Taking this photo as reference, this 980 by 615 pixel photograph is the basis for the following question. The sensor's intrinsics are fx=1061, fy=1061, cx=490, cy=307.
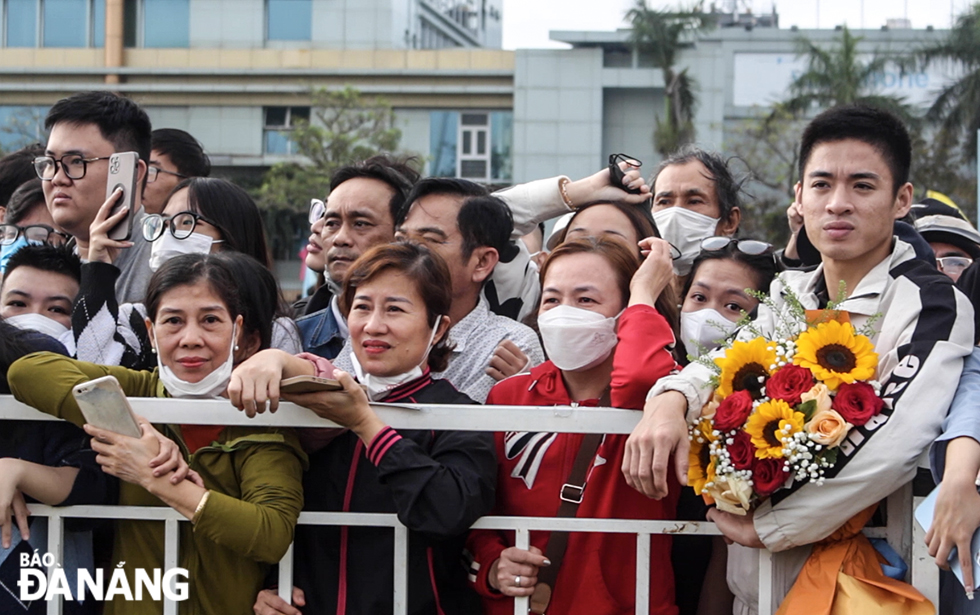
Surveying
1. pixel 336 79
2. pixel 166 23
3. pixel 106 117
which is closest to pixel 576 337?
pixel 106 117

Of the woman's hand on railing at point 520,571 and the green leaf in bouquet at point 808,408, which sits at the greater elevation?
the green leaf in bouquet at point 808,408

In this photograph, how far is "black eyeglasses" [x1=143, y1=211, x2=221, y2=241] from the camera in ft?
13.1

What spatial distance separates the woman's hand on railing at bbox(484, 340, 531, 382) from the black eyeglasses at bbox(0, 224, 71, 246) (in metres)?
2.00

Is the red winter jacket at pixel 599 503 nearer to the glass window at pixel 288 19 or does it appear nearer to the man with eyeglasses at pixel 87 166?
the man with eyeglasses at pixel 87 166

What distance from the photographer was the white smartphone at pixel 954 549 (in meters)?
2.46

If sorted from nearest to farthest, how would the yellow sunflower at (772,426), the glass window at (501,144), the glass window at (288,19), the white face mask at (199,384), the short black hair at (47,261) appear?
1. the yellow sunflower at (772,426)
2. the white face mask at (199,384)
3. the short black hair at (47,261)
4. the glass window at (501,144)
5. the glass window at (288,19)

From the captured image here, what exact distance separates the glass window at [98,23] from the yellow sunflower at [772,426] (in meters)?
42.4

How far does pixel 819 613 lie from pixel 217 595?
1.60m

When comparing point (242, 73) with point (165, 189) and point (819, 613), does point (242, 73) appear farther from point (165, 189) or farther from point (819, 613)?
point (819, 613)

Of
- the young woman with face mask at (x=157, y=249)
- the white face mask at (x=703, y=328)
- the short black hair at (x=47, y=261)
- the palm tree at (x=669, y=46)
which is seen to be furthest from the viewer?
the palm tree at (x=669, y=46)

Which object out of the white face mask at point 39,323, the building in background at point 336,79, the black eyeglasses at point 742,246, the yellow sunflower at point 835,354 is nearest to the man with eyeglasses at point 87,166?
the white face mask at point 39,323

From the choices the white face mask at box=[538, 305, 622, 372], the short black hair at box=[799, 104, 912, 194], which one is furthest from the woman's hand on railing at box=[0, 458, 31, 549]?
the short black hair at box=[799, 104, 912, 194]

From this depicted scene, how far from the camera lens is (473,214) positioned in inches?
159

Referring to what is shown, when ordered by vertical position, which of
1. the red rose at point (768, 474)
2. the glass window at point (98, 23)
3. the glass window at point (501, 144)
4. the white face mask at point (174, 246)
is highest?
the glass window at point (98, 23)
